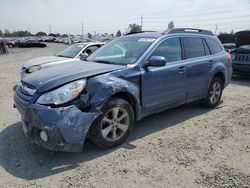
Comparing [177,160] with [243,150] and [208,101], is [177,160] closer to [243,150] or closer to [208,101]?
→ [243,150]

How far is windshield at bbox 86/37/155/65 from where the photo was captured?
14.8 feet

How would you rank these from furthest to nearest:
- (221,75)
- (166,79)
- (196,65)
→ (221,75) < (196,65) < (166,79)

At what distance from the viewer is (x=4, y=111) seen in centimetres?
577

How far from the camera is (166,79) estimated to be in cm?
470

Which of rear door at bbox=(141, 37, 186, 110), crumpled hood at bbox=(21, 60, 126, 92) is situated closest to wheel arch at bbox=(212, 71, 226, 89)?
rear door at bbox=(141, 37, 186, 110)

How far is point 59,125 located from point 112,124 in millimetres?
891

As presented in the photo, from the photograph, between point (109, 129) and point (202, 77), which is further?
point (202, 77)

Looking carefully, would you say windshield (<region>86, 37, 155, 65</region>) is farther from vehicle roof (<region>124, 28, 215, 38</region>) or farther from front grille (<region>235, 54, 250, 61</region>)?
front grille (<region>235, 54, 250, 61</region>)

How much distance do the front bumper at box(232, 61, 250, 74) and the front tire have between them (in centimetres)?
732

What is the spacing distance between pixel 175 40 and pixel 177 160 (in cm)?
238

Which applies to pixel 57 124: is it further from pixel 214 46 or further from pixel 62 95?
pixel 214 46

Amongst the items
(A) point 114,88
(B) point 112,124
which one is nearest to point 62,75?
(A) point 114,88

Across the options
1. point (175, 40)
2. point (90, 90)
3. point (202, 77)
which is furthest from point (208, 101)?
point (90, 90)

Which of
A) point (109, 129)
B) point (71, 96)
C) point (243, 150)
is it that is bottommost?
point (243, 150)
